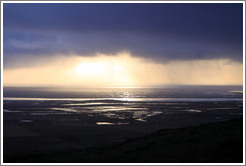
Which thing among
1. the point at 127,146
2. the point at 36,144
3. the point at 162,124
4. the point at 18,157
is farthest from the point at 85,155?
the point at 162,124

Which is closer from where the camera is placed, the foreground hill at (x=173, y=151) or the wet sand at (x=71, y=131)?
the foreground hill at (x=173, y=151)

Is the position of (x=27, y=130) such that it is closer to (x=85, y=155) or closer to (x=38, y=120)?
(x=38, y=120)

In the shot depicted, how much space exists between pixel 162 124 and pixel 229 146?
20980 millimetres

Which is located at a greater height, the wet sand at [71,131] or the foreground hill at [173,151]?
the foreground hill at [173,151]

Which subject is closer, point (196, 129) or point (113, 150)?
point (113, 150)

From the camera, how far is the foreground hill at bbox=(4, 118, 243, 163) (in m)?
14.4

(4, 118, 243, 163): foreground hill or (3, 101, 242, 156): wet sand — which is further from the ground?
(4, 118, 243, 163): foreground hill

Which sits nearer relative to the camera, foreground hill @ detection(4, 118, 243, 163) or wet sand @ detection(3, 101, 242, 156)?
foreground hill @ detection(4, 118, 243, 163)

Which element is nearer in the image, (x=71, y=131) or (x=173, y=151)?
(x=173, y=151)

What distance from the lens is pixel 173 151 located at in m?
15.8

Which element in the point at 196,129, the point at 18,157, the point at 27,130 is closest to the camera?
the point at 18,157

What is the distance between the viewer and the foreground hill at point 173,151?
47.1ft

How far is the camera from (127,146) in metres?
18.8

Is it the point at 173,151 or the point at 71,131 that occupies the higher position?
the point at 173,151
